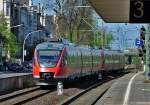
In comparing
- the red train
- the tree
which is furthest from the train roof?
the tree

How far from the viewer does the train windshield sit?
126ft

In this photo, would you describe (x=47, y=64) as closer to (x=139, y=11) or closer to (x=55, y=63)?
(x=55, y=63)

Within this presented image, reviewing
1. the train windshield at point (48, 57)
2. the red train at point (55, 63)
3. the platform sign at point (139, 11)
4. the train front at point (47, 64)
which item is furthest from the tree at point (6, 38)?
the platform sign at point (139, 11)

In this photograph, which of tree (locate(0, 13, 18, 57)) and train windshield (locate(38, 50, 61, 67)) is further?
tree (locate(0, 13, 18, 57))

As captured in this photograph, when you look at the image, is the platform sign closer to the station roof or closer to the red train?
the station roof

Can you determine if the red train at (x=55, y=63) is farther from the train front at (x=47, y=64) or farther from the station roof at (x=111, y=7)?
the station roof at (x=111, y=7)

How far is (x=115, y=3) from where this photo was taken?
19.5m

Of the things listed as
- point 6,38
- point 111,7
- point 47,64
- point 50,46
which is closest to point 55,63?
point 47,64

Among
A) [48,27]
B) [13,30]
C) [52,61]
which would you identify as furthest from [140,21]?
[48,27]

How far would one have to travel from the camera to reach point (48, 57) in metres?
38.7

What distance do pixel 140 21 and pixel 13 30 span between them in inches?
4421

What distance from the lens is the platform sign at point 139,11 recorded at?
17.8 metres

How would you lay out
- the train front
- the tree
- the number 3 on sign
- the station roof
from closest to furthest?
the number 3 on sign → the station roof → the train front → the tree

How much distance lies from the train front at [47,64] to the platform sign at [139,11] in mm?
20603
